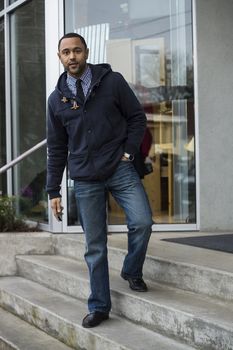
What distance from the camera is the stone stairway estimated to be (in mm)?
3436

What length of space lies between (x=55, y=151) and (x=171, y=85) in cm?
269

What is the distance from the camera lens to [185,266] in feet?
13.5

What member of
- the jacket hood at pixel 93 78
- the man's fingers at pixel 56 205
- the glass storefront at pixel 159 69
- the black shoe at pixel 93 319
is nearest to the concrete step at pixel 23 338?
the black shoe at pixel 93 319

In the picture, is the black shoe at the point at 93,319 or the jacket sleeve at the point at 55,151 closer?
the black shoe at the point at 93,319

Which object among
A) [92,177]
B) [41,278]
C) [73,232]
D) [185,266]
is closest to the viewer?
[92,177]

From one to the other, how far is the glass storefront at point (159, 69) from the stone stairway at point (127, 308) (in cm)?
118

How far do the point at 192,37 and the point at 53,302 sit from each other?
3308mm

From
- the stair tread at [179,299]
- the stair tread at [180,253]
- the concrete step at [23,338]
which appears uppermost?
the stair tread at [180,253]

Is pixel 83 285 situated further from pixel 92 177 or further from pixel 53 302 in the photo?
pixel 92 177

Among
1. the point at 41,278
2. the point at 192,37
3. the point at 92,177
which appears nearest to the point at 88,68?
the point at 92,177

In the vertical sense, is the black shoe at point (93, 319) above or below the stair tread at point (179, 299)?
below

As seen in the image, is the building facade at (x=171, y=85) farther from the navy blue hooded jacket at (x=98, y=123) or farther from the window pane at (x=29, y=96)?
the navy blue hooded jacket at (x=98, y=123)

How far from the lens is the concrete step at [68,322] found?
11.6 ft

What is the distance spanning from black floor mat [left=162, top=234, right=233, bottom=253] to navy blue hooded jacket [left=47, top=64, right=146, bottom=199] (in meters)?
1.49
